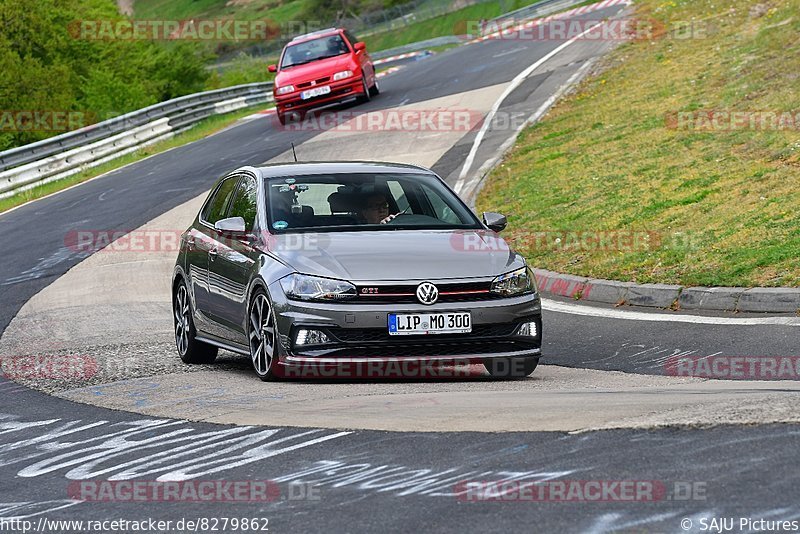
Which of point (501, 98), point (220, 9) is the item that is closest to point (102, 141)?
point (501, 98)

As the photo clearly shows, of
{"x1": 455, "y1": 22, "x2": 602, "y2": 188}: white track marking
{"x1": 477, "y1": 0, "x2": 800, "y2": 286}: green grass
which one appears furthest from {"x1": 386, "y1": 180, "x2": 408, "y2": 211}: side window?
{"x1": 455, "y1": 22, "x2": 602, "y2": 188}: white track marking

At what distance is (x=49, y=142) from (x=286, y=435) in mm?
23916

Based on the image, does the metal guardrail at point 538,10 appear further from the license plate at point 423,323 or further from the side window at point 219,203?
the license plate at point 423,323

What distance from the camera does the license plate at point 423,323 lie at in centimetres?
890

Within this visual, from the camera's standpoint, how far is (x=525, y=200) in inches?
722

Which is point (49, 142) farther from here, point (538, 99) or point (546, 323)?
point (546, 323)

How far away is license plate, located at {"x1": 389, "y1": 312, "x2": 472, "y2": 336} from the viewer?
8.90 metres

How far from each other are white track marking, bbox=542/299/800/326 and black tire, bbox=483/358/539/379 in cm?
235

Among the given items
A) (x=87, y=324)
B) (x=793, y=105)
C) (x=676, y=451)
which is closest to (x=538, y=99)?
(x=793, y=105)

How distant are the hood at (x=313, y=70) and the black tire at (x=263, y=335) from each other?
22718 mm

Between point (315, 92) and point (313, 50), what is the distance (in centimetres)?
168

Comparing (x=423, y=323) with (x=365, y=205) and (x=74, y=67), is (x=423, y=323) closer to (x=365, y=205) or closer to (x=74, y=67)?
(x=365, y=205)

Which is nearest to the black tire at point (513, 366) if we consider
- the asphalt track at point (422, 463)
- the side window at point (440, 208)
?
the asphalt track at point (422, 463)

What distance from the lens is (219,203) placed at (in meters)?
11.5
